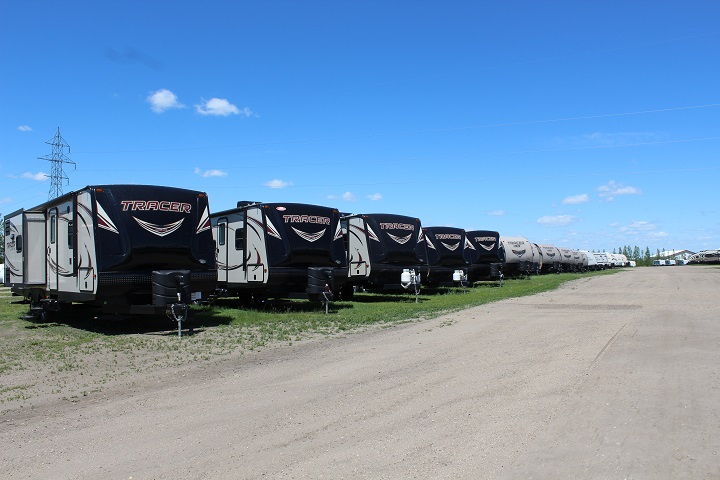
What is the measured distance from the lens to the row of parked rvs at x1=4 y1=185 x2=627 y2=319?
12484mm

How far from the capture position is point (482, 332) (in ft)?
39.8

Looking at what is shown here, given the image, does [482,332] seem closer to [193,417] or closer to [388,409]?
[388,409]

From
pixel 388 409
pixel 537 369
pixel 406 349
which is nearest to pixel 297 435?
pixel 388 409

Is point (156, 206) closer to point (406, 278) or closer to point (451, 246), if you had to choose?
point (406, 278)

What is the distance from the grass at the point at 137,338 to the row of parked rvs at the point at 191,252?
678 mm

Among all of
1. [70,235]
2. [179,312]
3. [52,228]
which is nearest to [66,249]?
[70,235]

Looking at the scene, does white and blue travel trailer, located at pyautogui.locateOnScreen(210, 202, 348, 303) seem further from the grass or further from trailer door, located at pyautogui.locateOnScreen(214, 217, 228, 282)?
the grass

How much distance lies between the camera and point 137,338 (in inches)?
482

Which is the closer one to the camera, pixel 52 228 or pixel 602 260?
pixel 52 228

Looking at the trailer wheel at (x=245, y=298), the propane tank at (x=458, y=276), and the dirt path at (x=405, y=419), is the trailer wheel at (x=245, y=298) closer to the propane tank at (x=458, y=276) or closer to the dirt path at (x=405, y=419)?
the dirt path at (x=405, y=419)

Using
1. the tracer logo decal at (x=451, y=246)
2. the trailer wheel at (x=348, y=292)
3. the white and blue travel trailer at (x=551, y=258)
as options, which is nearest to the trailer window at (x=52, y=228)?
the trailer wheel at (x=348, y=292)

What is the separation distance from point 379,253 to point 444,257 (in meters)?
5.34

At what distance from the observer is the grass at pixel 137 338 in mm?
8508

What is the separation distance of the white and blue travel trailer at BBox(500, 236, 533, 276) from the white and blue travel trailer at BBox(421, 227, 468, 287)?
44.8 feet
